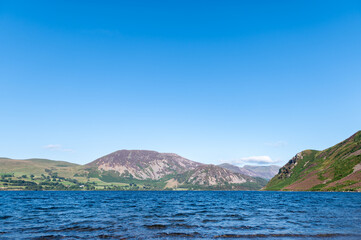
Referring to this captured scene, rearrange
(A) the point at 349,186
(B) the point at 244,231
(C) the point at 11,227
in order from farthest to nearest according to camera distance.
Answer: (A) the point at 349,186
(C) the point at 11,227
(B) the point at 244,231

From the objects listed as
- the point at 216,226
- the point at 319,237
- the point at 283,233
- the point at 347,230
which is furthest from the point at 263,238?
the point at 347,230

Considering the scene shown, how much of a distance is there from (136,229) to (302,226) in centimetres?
2486

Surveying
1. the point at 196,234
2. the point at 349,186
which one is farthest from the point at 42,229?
the point at 349,186

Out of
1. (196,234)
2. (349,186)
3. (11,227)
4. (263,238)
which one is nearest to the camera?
(263,238)

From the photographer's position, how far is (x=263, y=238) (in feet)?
96.5

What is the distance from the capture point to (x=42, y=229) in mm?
35125

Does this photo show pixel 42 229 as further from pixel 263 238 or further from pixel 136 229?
pixel 263 238

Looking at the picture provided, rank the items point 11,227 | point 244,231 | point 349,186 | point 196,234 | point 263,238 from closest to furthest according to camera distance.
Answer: point 263,238 < point 196,234 < point 244,231 < point 11,227 < point 349,186

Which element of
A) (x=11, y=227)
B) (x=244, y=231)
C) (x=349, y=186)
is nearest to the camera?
(x=244, y=231)

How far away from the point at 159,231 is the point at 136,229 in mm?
3718

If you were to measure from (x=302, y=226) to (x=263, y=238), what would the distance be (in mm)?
11509

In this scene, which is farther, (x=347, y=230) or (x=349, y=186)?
(x=349, y=186)

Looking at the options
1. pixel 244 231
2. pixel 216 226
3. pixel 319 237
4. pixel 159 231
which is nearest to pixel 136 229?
pixel 159 231

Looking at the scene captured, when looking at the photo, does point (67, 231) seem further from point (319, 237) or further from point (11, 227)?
point (319, 237)
